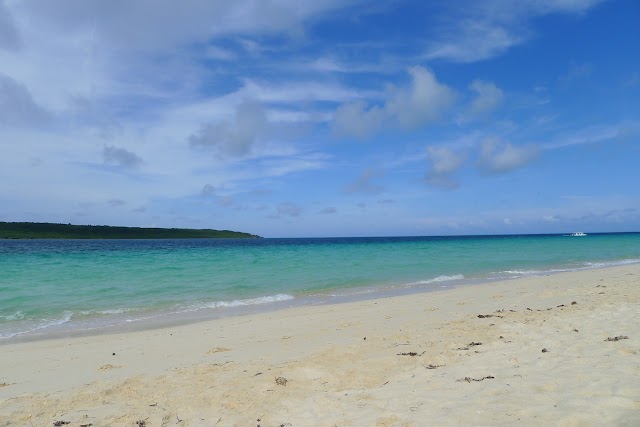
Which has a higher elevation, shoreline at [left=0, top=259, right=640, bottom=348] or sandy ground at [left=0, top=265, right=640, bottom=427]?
sandy ground at [left=0, top=265, right=640, bottom=427]

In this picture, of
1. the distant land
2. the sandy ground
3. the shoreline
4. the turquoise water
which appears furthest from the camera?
the distant land

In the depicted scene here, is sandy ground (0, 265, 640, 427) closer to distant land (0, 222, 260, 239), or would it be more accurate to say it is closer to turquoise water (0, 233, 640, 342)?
turquoise water (0, 233, 640, 342)

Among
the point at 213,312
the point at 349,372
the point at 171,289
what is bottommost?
the point at 213,312

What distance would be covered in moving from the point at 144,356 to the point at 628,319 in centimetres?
952

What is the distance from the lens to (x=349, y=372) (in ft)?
20.7

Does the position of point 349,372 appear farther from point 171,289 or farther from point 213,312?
point 171,289

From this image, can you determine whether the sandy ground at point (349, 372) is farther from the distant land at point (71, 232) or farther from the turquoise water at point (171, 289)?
the distant land at point (71, 232)

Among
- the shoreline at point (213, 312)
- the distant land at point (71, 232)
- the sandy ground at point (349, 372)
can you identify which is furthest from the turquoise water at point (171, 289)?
the distant land at point (71, 232)

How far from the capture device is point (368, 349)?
25.0 feet

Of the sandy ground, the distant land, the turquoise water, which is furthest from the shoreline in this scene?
the distant land

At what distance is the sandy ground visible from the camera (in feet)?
15.3

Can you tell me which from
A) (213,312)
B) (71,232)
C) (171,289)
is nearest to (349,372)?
(213,312)

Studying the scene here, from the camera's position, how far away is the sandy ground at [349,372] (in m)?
4.67

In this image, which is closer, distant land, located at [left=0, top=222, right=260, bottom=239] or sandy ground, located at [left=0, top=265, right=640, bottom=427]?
sandy ground, located at [left=0, top=265, right=640, bottom=427]
